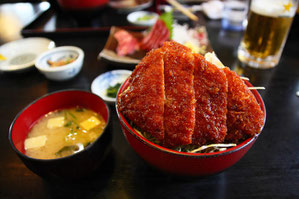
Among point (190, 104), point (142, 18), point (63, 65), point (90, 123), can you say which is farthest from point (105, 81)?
point (142, 18)

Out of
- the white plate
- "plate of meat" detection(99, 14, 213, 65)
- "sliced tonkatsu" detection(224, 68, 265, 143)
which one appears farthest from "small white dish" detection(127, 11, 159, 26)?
"sliced tonkatsu" detection(224, 68, 265, 143)

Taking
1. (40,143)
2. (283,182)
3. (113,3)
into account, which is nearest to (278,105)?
(283,182)

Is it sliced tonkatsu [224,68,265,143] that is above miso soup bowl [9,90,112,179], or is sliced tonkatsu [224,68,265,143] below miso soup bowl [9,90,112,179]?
above

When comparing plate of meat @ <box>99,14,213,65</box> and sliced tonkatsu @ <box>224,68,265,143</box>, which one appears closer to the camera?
sliced tonkatsu @ <box>224,68,265,143</box>

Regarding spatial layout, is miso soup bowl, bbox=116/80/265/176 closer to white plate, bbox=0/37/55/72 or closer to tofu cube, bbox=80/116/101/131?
tofu cube, bbox=80/116/101/131

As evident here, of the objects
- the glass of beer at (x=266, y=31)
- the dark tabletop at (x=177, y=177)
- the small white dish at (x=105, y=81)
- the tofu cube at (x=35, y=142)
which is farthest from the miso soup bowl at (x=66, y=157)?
the glass of beer at (x=266, y=31)

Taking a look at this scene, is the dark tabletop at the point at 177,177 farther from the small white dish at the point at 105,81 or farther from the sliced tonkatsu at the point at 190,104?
the small white dish at the point at 105,81

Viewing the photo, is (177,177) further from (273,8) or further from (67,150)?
(273,8)
